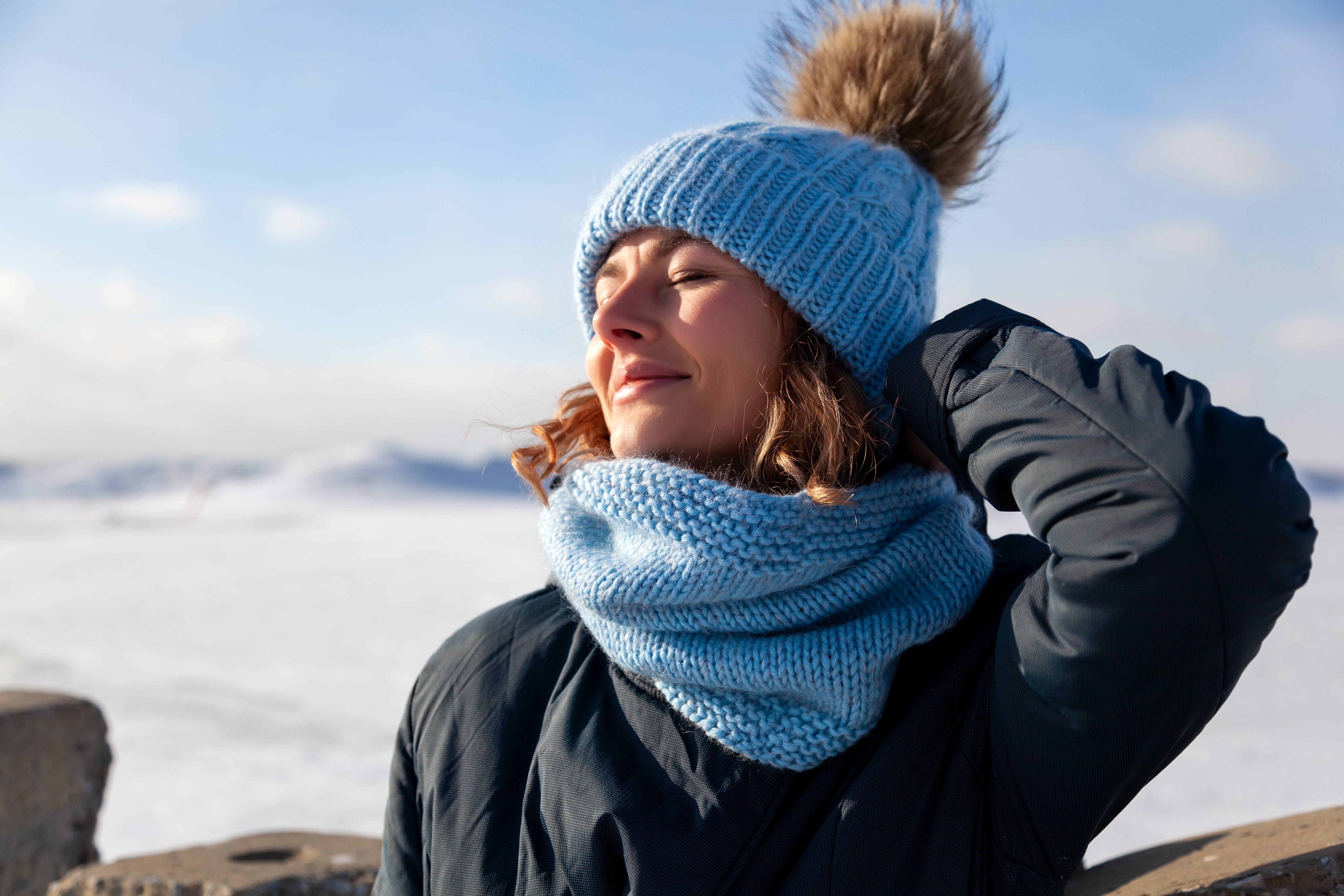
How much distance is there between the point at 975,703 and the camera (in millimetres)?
1026

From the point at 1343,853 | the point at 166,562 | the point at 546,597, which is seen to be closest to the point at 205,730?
the point at 546,597

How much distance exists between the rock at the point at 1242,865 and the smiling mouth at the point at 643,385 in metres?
0.88

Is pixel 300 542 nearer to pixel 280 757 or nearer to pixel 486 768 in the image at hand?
pixel 280 757

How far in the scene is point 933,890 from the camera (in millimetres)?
956

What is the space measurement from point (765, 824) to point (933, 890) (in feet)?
0.60

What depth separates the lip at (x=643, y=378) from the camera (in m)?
1.22

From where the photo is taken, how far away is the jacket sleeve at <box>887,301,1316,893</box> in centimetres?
78

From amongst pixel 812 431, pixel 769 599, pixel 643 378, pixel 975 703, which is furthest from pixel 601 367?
pixel 975 703

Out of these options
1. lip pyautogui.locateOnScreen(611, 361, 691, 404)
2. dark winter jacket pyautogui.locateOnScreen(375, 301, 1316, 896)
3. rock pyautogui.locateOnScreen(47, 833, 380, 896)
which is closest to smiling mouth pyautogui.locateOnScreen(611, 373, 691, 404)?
lip pyautogui.locateOnScreen(611, 361, 691, 404)

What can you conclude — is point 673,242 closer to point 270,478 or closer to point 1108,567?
point 1108,567

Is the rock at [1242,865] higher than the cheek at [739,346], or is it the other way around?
the cheek at [739,346]

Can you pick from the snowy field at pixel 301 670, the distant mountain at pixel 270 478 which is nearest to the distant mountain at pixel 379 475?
the distant mountain at pixel 270 478

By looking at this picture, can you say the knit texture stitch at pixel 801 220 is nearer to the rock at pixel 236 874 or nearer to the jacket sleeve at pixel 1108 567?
the jacket sleeve at pixel 1108 567

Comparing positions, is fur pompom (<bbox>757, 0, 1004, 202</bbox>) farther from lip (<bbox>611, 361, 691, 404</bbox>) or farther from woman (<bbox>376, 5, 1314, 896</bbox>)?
lip (<bbox>611, 361, 691, 404</bbox>)
